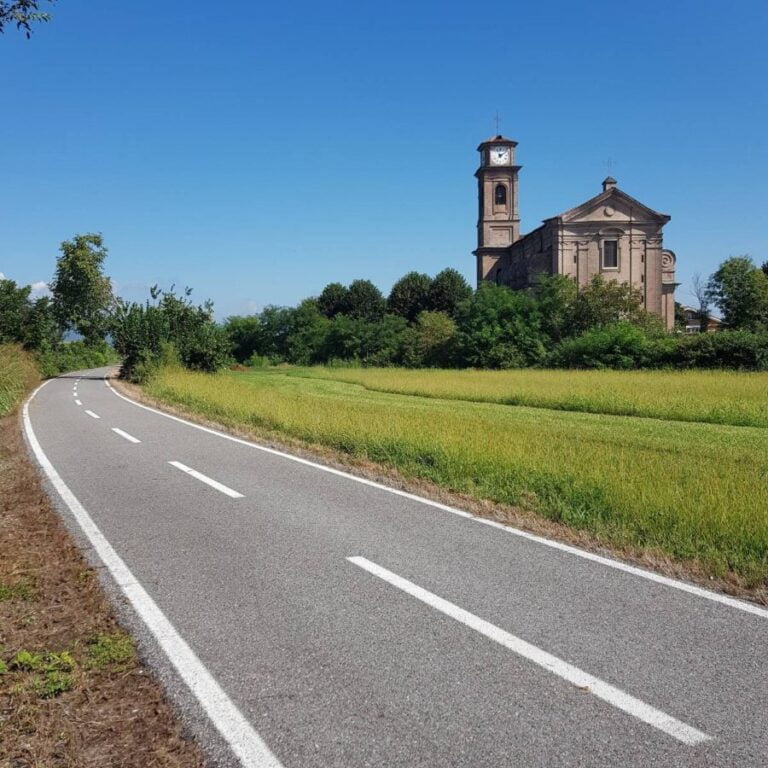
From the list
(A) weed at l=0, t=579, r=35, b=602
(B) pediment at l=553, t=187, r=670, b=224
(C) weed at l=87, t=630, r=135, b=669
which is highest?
(B) pediment at l=553, t=187, r=670, b=224

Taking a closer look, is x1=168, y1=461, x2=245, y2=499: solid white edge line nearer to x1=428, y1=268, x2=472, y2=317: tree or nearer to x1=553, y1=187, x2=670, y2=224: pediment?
x1=553, y1=187, x2=670, y2=224: pediment

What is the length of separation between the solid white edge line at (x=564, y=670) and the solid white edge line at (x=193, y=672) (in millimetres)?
1670

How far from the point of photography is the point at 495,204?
79.8 meters

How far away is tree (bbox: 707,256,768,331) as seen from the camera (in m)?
64.1

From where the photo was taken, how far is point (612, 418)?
1938 centimetres

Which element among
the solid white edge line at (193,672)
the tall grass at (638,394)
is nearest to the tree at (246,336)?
the tall grass at (638,394)

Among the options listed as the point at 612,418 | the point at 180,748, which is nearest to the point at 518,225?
the point at 612,418

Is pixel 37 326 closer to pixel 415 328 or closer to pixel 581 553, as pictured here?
pixel 415 328

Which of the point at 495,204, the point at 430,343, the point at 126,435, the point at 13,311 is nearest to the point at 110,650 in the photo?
the point at 126,435

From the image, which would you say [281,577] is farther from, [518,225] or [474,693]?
[518,225]

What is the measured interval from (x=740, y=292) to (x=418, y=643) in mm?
72924

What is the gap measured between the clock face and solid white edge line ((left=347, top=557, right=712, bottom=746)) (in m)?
78.6

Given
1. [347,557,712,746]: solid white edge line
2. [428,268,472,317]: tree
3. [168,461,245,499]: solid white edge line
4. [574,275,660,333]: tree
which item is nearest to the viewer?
[347,557,712,746]: solid white edge line

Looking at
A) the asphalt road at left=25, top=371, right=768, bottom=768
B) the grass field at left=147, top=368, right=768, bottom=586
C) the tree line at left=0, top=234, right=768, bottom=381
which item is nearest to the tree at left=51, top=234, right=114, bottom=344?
the tree line at left=0, top=234, right=768, bottom=381
